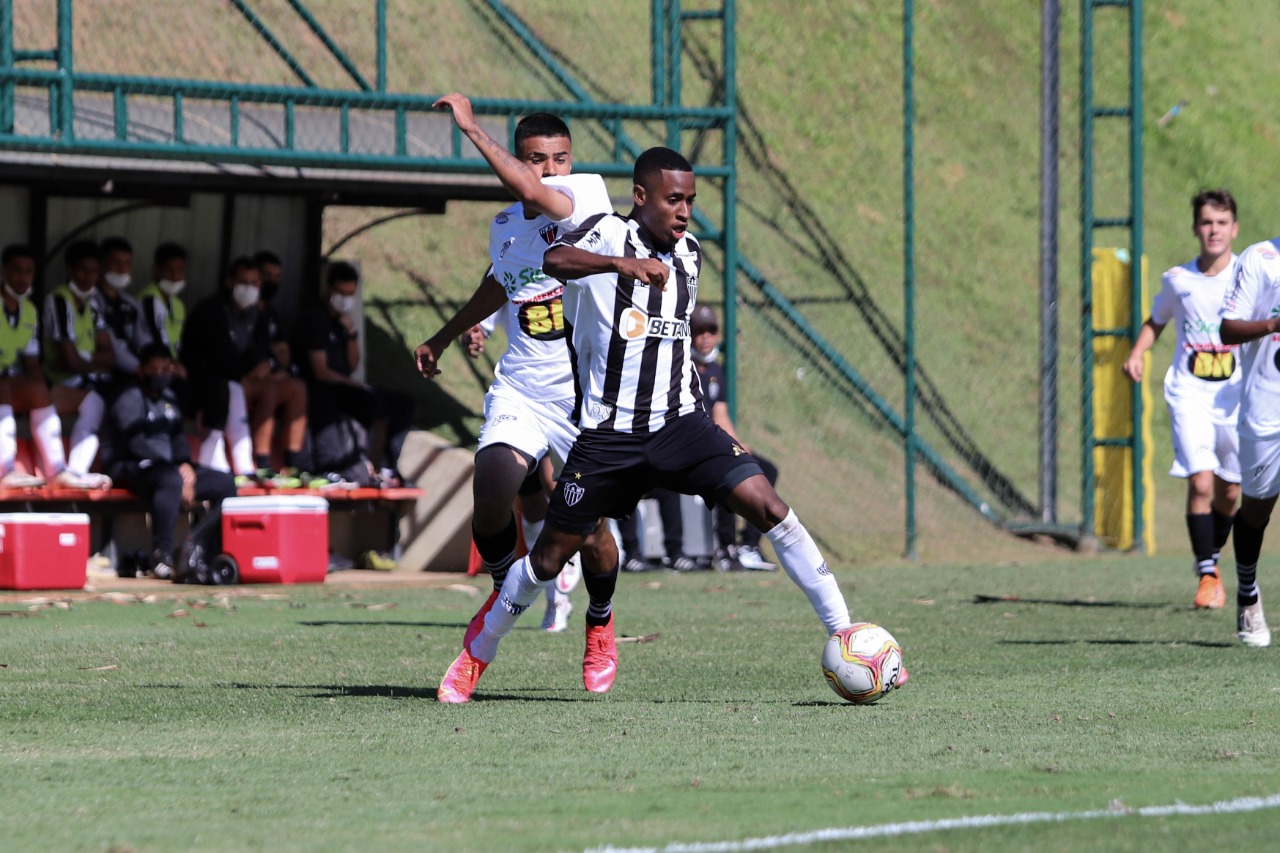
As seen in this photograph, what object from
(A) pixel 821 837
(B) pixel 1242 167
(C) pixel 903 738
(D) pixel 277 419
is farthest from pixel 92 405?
(B) pixel 1242 167

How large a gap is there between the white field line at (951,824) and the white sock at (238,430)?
37.7 feet

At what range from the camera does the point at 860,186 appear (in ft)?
76.9

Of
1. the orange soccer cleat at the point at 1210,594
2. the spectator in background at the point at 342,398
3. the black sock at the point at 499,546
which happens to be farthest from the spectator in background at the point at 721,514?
the black sock at the point at 499,546

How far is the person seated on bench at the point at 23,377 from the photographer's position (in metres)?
14.3

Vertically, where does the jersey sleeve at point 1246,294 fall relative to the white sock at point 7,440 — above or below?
above

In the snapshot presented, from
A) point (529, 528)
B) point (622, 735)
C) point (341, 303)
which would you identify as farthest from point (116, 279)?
point (622, 735)

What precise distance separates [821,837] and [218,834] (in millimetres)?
1392

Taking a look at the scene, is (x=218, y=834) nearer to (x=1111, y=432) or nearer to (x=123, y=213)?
(x=123, y=213)

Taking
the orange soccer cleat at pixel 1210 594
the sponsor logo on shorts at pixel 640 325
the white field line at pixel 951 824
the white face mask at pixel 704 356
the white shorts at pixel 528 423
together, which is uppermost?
the white face mask at pixel 704 356

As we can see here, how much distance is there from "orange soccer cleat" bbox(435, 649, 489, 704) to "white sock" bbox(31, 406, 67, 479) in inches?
313

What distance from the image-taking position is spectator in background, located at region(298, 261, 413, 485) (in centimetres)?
1577

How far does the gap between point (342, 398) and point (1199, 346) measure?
7.16 m

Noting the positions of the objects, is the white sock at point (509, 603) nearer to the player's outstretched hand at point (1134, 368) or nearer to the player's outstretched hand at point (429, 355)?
the player's outstretched hand at point (429, 355)

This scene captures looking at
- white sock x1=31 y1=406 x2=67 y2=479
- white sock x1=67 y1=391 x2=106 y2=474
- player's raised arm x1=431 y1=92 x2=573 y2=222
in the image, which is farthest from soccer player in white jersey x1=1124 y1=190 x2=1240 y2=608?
white sock x1=31 y1=406 x2=67 y2=479
